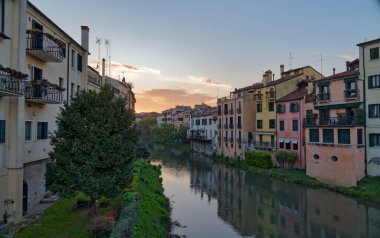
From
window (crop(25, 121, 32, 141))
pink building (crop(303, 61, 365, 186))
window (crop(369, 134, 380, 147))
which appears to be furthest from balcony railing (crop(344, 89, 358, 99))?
window (crop(25, 121, 32, 141))

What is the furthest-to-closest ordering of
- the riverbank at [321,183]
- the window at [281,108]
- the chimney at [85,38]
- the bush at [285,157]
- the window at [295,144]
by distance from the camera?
the window at [281,108], the window at [295,144], the bush at [285,157], the chimney at [85,38], the riverbank at [321,183]

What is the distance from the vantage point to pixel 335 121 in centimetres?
3425

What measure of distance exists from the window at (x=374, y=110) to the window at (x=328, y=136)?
4226 mm

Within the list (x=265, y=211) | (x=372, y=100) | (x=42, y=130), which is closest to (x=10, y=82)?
Result: (x=42, y=130)

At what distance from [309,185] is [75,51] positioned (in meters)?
28.3

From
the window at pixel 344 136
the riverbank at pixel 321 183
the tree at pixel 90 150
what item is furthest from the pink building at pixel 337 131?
the tree at pixel 90 150

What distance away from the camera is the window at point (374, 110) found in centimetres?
3155

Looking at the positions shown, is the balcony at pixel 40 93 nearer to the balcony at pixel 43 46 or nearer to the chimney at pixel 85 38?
the balcony at pixel 43 46

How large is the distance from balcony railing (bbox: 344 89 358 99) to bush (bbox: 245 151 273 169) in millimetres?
14914

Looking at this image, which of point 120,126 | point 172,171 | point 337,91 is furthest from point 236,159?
point 120,126

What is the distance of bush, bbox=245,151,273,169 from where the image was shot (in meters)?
45.2

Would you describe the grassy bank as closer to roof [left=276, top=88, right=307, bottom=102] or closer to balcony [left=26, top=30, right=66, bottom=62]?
balcony [left=26, top=30, right=66, bottom=62]

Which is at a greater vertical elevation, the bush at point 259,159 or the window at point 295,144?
the window at point 295,144

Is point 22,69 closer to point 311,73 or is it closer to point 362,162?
point 362,162
